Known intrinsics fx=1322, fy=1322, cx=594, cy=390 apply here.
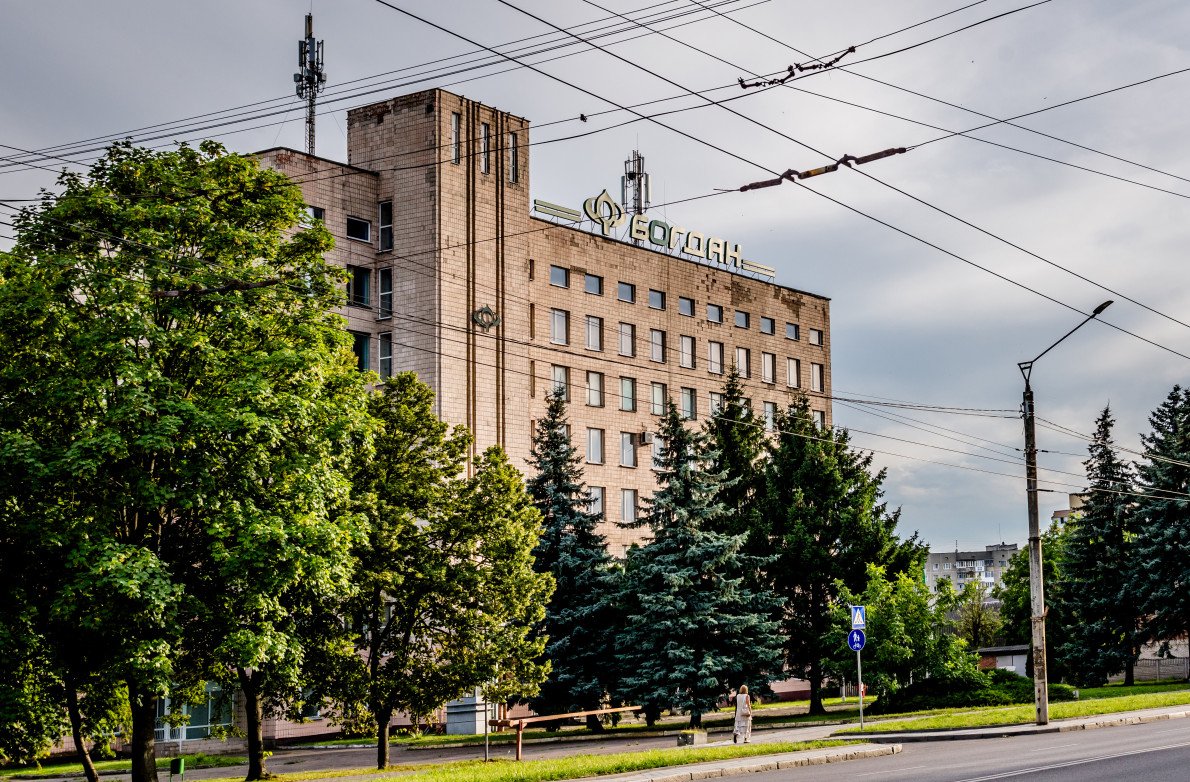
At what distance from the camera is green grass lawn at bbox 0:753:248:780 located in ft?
126

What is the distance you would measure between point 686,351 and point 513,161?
1736 cm

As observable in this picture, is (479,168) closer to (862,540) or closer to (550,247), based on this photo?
(550,247)

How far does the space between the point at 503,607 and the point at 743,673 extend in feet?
41.8

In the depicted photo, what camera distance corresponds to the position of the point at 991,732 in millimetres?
31672

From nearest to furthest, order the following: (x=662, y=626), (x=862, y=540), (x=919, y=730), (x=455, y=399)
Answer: (x=919, y=730)
(x=662, y=626)
(x=862, y=540)
(x=455, y=399)

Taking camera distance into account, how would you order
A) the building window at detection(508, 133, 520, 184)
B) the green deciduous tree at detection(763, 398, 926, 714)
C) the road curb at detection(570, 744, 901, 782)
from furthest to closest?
the building window at detection(508, 133, 520, 184)
the green deciduous tree at detection(763, 398, 926, 714)
the road curb at detection(570, 744, 901, 782)

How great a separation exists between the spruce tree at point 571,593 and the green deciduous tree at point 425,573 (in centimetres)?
1037

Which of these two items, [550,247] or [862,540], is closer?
[862,540]

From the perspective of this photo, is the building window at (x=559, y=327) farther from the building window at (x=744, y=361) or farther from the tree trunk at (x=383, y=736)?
the tree trunk at (x=383, y=736)

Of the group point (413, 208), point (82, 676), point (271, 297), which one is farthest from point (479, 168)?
point (82, 676)

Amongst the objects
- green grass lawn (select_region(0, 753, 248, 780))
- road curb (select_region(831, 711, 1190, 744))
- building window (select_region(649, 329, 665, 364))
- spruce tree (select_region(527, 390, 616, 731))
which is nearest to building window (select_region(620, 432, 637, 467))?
building window (select_region(649, 329, 665, 364))

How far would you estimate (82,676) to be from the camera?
26141 mm

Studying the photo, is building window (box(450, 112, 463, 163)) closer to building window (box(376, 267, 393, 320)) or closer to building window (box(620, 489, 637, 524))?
building window (box(376, 267, 393, 320))

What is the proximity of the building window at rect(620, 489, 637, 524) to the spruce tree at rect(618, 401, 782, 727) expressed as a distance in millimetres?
23033
